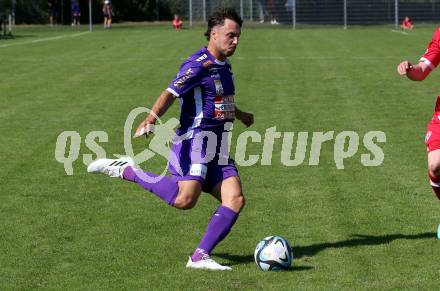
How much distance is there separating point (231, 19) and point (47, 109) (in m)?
11.4

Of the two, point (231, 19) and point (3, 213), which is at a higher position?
point (231, 19)

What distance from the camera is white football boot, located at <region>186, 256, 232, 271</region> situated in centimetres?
799

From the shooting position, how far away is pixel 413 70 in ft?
28.7

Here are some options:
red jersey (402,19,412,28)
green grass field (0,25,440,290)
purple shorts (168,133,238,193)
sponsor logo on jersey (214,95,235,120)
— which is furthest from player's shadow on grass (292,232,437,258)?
red jersey (402,19,412,28)

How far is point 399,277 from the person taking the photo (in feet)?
25.2

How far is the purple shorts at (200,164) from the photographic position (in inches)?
326

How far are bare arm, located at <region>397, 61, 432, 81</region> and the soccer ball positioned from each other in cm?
181

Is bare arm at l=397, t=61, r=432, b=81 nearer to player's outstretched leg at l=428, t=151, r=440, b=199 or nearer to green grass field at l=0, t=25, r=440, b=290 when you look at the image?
player's outstretched leg at l=428, t=151, r=440, b=199

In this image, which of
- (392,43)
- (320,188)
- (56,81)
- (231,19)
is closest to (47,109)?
(56,81)

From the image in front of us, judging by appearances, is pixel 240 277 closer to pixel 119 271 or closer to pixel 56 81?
pixel 119 271

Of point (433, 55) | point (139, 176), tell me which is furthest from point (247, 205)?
point (433, 55)

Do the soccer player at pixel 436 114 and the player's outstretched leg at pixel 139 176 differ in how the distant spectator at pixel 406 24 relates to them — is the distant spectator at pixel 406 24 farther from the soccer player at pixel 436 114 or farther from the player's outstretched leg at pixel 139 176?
the player's outstretched leg at pixel 139 176

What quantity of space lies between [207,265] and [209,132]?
3.70 ft

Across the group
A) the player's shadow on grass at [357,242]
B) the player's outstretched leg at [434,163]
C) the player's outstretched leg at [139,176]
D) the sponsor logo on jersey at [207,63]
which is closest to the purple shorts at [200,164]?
the player's outstretched leg at [139,176]
